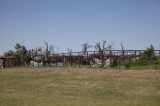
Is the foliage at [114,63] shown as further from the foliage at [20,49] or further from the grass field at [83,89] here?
the foliage at [20,49]

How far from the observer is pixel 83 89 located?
26734 mm

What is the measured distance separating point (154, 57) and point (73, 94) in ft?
50.1

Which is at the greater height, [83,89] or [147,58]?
[147,58]

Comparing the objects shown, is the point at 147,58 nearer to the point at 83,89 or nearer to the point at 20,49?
the point at 83,89

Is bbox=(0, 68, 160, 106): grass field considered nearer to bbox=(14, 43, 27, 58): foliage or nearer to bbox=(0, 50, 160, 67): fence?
bbox=(0, 50, 160, 67): fence

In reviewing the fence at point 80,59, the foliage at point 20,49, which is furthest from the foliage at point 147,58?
the foliage at point 20,49

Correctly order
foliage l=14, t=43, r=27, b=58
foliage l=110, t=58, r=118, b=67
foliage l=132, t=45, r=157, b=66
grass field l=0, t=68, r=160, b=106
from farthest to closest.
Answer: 1. foliage l=14, t=43, r=27, b=58
2. foliage l=110, t=58, r=118, b=67
3. foliage l=132, t=45, r=157, b=66
4. grass field l=0, t=68, r=160, b=106

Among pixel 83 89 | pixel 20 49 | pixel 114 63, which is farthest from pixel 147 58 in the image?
pixel 20 49

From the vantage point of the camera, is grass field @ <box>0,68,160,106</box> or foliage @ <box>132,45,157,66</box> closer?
grass field @ <box>0,68,160,106</box>

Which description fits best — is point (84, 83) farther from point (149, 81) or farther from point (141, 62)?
point (141, 62)

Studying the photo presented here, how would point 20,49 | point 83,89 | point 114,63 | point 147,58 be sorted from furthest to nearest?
point 20,49 → point 114,63 → point 147,58 → point 83,89

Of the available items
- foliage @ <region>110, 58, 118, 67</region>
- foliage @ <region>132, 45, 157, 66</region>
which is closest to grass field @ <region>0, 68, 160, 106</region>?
foliage @ <region>110, 58, 118, 67</region>

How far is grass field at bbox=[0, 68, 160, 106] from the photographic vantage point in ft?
67.1

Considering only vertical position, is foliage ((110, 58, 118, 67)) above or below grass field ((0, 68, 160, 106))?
above
